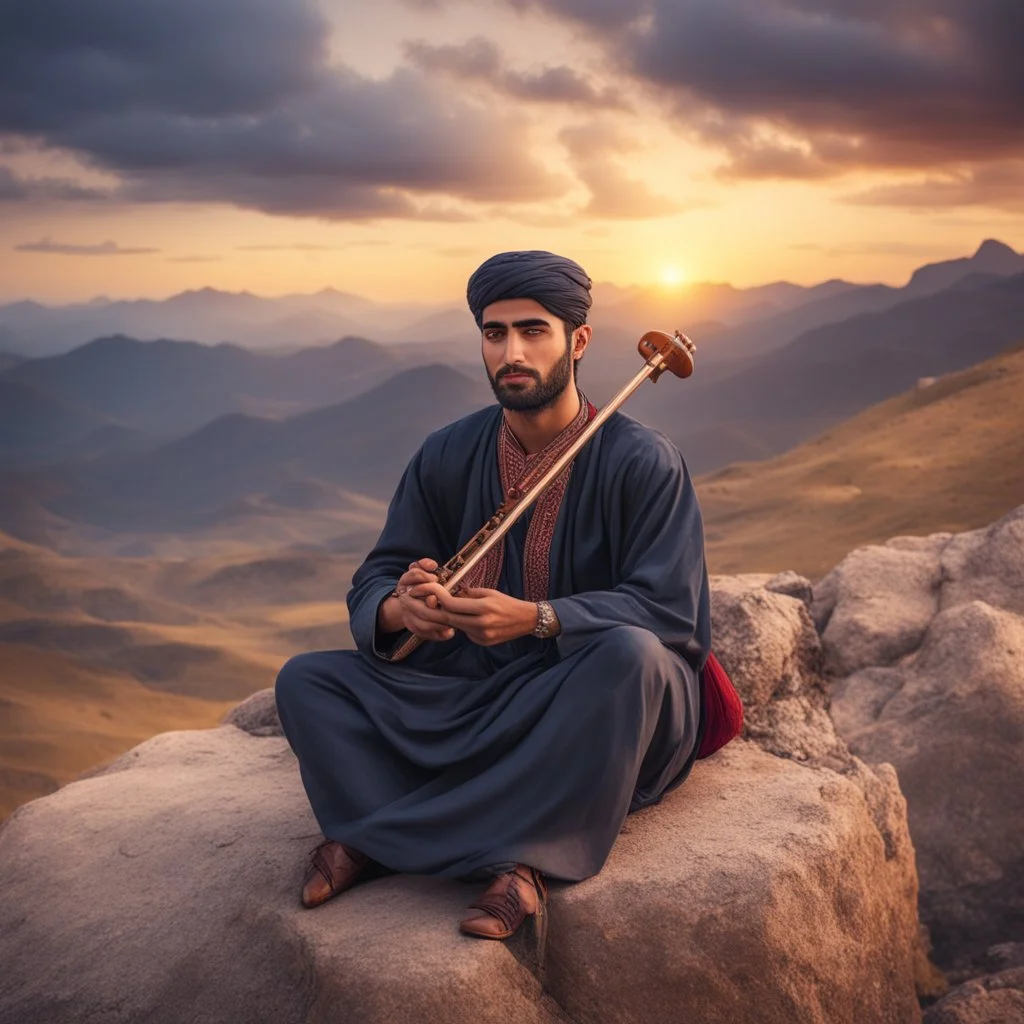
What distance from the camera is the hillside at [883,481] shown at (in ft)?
53.3

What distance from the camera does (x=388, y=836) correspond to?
3703 millimetres

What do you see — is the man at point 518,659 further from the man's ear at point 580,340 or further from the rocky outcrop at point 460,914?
the rocky outcrop at point 460,914

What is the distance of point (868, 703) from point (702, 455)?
38.4m

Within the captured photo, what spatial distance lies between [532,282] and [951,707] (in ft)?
10.6

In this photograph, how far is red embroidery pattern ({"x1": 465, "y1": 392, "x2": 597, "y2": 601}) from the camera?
4.06m

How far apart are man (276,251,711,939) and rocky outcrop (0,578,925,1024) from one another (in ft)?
0.51

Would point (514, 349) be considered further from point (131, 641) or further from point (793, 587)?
point (131, 641)

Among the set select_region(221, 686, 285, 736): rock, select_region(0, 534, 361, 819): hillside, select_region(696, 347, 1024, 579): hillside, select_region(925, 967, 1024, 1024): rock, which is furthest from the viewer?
select_region(696, 347, 1024, 579): hillside

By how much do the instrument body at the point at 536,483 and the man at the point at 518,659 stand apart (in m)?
0.08

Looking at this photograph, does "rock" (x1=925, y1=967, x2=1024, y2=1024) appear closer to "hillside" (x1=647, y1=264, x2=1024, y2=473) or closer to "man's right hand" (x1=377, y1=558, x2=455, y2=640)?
"man's right hand" (x1=377, y1=558, x2=455, y2=640)

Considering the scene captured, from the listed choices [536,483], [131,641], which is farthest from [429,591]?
[131,641]

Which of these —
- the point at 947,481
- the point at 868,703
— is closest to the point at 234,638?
the point at 947,481

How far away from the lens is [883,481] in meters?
19.1

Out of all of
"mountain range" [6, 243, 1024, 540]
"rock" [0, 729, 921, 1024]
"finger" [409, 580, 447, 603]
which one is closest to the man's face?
"finger" [409, 580, 447, 603]
